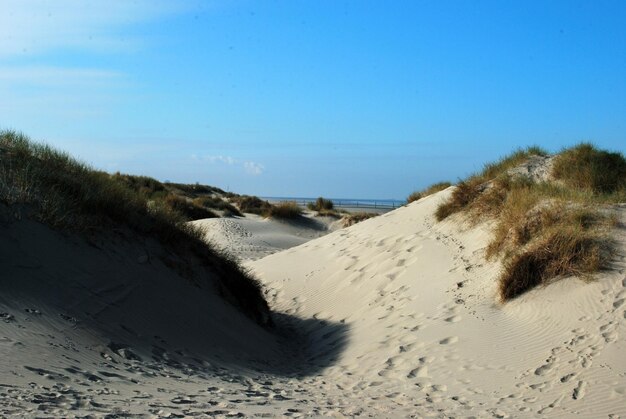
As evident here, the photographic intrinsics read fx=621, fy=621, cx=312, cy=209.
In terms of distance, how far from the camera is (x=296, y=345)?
941 centimetres

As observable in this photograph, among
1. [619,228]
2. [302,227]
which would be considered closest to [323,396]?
[619,228]

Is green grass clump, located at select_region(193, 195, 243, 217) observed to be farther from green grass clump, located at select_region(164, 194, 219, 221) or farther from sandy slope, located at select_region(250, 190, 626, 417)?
sandy slope, located at select_region(250, 190, 626, 417)

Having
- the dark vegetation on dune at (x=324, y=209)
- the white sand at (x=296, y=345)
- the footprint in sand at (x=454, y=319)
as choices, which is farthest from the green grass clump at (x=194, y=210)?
the footprint in sand at (x=454, y=319)

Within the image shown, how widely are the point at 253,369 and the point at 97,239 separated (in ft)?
8.87

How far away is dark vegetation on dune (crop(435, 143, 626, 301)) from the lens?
845 centimetres

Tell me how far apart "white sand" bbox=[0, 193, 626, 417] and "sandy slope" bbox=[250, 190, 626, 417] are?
0.08ft

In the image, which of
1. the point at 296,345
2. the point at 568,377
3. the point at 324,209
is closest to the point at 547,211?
the point at 568,377

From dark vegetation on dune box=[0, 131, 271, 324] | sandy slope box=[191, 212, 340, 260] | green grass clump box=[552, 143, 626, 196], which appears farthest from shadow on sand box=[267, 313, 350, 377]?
sandy slope box=[191, 212, 340, 260]

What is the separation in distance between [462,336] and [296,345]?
8.59 feet

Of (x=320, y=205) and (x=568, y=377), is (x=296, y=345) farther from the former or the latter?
(x=320, y=205)

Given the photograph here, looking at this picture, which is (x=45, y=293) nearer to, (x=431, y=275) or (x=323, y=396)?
(x=323, y=396)

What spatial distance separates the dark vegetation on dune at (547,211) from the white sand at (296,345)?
0.32 metres

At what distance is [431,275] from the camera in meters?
10.5

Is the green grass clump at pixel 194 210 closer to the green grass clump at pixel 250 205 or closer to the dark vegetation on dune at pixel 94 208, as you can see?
the green grass clump at pixel 250 205
